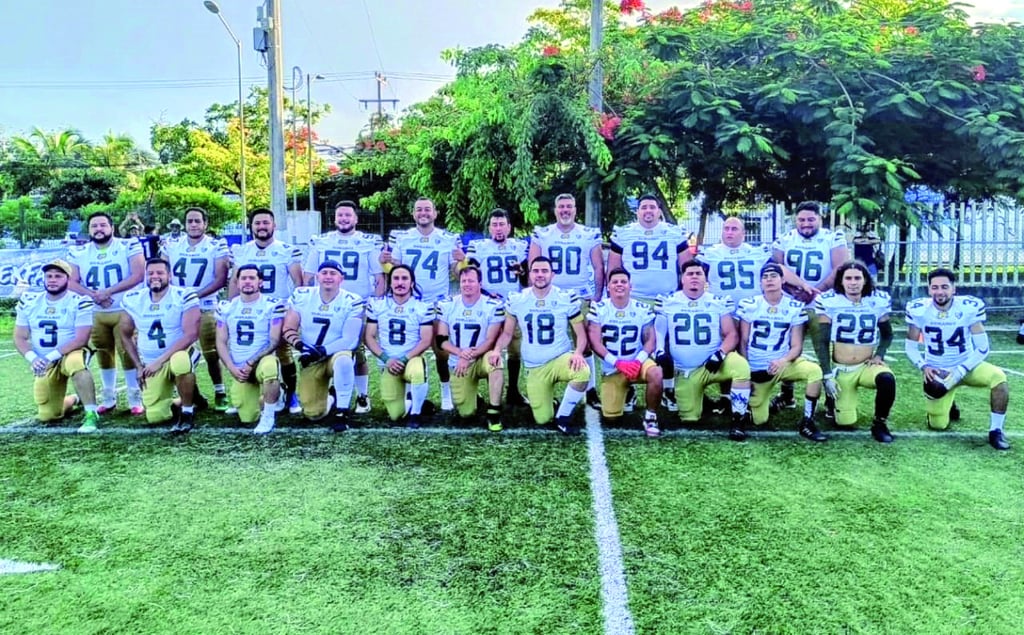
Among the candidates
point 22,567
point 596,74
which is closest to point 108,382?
point 22,567

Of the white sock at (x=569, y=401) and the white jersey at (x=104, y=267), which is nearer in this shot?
the white sock at (x=569, y=401)

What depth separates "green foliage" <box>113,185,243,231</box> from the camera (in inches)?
973

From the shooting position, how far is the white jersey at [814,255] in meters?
6.72

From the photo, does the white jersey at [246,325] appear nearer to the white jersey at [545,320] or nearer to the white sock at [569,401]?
the white jersey at [545,320]

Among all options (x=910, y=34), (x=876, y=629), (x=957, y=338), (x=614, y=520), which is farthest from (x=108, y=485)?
(x=910, y=34)

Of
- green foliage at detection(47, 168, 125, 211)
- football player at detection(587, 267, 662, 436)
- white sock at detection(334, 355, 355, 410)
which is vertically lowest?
white sock at detection(334, 355, 355, 410)

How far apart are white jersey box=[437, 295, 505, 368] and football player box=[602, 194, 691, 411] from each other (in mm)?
1187

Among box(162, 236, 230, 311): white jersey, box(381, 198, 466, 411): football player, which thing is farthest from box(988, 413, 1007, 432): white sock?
box(162, 236, 230, 311): white jersey

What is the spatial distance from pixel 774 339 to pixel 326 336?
351cm

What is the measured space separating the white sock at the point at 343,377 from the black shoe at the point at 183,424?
1167mm

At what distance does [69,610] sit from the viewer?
327 cm

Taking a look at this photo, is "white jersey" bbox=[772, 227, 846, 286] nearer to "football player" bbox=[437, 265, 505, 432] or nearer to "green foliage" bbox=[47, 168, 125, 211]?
"football player" bbox=[437, 265, 505, 432]

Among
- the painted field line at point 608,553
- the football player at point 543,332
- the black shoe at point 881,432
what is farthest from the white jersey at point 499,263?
the black shoe at point 881,432

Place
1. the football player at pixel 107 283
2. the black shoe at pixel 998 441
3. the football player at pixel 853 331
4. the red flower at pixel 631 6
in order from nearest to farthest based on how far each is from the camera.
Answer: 1. the black shoe at pixel 998 441
2. the football player at pixel 853 331
3. the football player at pixel 107 283
4. the red flower at pixel 631 6
